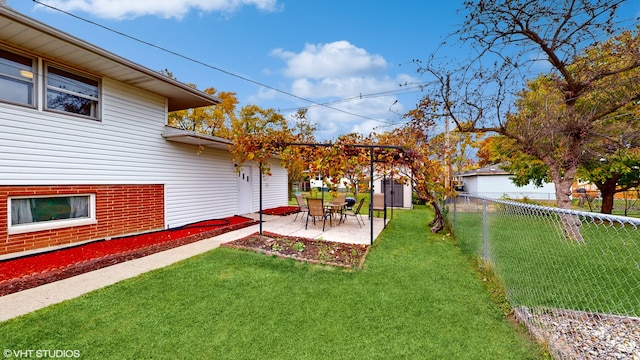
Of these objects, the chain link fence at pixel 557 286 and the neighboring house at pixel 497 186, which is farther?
the neighboring house at pixel 497 186

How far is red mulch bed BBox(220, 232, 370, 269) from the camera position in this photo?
17.7ft

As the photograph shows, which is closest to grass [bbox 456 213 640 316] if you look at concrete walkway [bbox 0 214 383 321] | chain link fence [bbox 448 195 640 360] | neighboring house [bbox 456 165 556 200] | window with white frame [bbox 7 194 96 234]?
chain link fence [bbox 448 195 640 360]

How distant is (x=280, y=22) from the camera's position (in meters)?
13.1

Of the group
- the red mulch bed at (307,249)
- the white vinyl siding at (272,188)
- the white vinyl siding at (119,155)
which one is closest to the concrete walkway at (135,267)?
the red mulch bed at (307,249)

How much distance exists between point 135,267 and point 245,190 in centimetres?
664

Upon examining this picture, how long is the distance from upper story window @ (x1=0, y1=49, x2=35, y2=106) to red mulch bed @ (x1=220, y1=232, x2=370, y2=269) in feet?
15.0

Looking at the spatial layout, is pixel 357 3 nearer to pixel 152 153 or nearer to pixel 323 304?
pixel 152 153

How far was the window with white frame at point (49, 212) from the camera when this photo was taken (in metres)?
Answer: 5.25

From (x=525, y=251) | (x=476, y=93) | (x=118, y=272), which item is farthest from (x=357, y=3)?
(x=118, y=272)

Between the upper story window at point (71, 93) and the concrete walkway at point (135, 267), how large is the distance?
138 inches

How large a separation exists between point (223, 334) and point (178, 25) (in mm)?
12106

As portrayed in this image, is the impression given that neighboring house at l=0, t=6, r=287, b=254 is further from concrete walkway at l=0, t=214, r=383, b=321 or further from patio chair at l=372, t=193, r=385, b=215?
patio chair at l=372, t=193, r=385, b=215

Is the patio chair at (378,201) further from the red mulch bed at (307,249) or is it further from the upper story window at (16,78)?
the upper story window at (16,78)

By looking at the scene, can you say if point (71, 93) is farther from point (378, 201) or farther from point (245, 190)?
point (378, 201)
